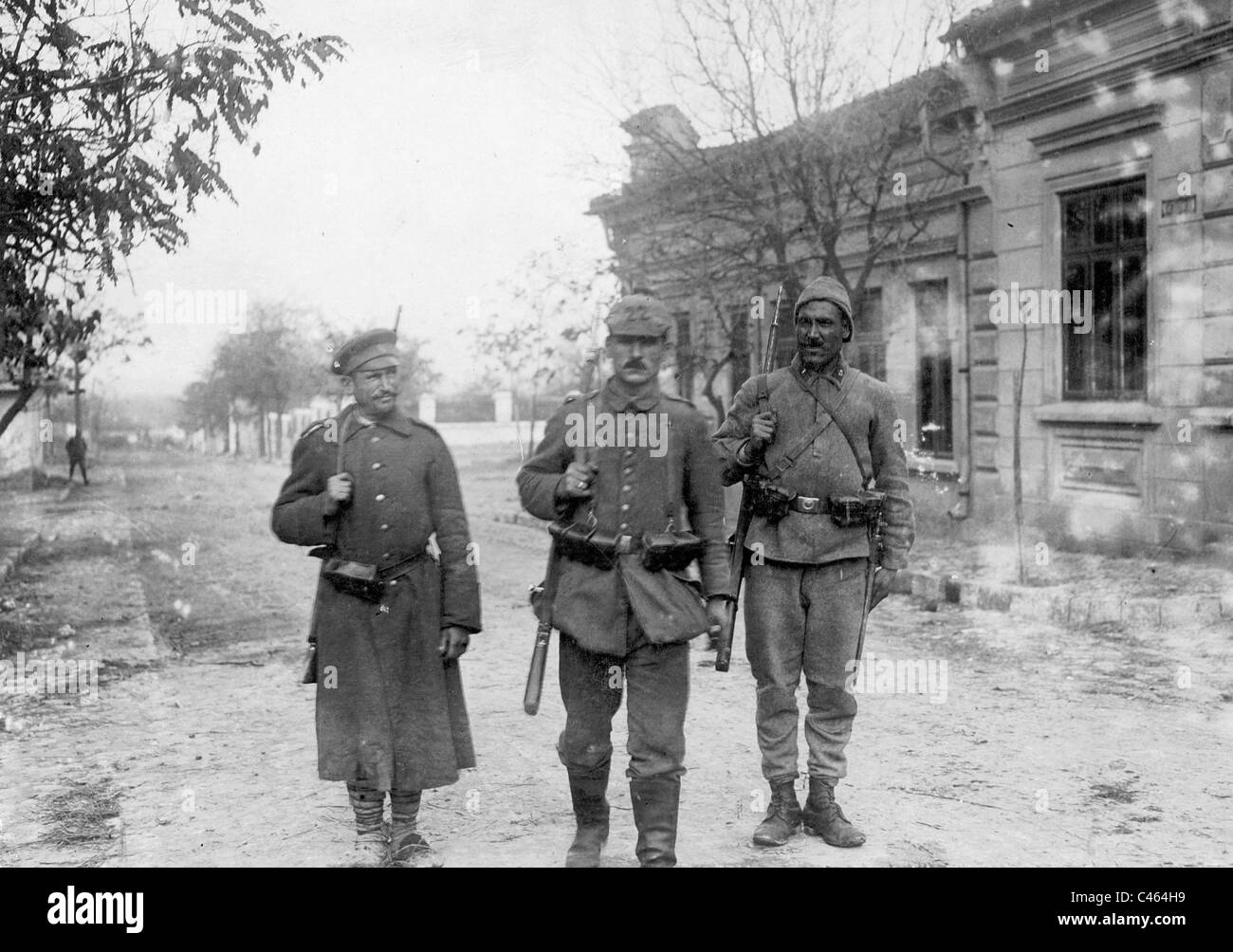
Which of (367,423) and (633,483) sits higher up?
(367,423)

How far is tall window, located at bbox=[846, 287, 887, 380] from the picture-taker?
16016 mm

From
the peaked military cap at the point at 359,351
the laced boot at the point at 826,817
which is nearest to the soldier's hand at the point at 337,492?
the peaked military cap at the point at 359,351

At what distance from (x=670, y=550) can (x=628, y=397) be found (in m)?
0.57

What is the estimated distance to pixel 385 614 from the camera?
426 centimetres

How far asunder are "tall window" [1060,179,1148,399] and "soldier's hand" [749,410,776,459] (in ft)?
27.2

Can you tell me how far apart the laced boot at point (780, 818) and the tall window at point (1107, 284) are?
8.65 meters

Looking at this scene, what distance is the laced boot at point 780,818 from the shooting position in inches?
168

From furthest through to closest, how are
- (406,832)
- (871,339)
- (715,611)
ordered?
(871,339)
(406,832)
(715,611)

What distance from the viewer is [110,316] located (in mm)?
40750

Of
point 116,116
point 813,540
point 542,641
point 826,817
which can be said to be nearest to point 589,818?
point 542,641

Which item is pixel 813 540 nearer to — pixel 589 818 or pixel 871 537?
pixel 871 537

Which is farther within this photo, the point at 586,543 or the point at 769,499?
the point at 769,499

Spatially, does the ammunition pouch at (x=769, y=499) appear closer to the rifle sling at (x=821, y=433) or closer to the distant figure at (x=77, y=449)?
the rifle sling at (x=821, y=433)
